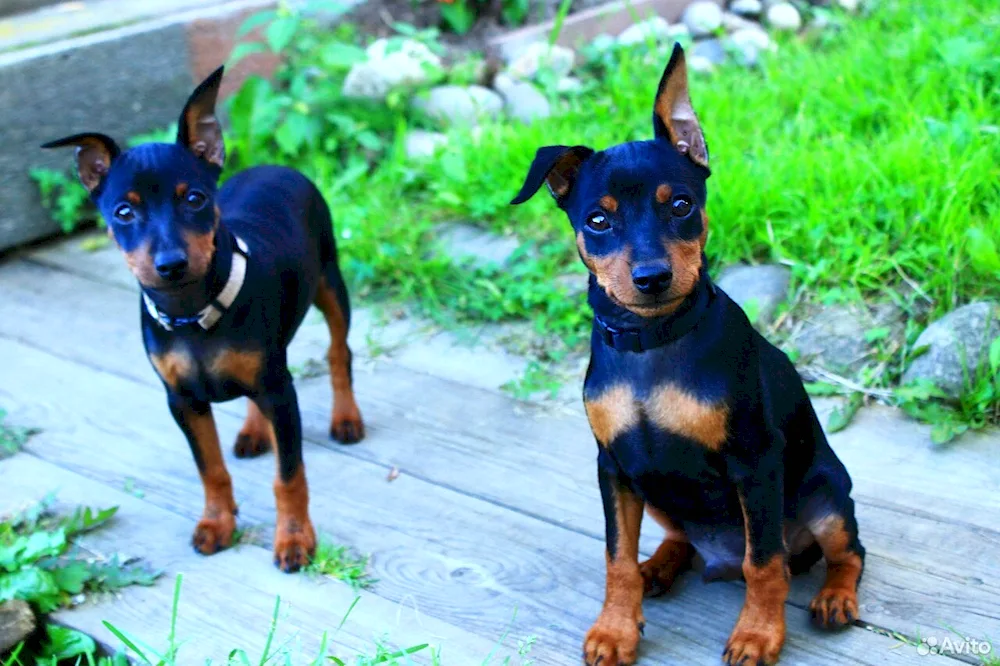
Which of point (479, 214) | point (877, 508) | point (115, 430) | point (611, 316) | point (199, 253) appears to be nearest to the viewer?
point (611, 316)

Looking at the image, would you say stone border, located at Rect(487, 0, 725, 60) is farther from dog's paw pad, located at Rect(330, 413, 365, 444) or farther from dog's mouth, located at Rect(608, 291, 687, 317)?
dog's mouth, located at Rect(608, 291, 687, 317)

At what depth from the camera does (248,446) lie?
409 centimetres

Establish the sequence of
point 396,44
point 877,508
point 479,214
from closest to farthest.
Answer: point 877,508 < point 479,214 < point 396,44

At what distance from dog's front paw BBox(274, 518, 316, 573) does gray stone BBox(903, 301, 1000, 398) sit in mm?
2058

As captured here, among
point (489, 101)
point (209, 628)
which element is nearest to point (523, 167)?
point (489, 101)

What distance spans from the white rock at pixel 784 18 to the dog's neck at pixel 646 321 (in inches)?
179

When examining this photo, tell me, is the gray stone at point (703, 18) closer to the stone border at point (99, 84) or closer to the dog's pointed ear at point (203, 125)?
the stone border at point (99, 84)

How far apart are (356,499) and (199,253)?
3.49 feet

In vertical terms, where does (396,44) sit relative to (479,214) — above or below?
above

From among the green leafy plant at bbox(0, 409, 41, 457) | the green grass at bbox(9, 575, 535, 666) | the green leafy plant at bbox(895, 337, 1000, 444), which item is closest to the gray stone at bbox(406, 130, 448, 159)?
the green leafy plant at bbox(0, 409, 41, 457)

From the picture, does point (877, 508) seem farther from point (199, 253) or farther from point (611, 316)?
point (199, 253)

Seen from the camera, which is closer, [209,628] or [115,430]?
[209,628]

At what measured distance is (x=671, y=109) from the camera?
2.80 metres

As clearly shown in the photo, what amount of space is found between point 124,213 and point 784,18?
4.80 m
